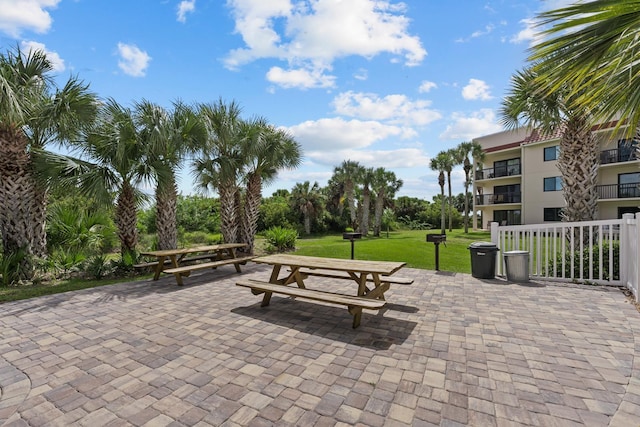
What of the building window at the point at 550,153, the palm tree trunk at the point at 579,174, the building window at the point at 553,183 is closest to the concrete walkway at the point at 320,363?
the palm tree trunk at the point at 579,174

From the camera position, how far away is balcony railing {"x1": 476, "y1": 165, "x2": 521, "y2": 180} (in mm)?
28750

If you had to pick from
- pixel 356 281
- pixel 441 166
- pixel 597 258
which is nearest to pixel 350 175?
pixel 441 166

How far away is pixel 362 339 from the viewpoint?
3.79 m

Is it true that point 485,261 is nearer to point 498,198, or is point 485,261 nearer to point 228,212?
point 228,212

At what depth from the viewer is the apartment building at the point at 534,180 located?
2183 centimetres

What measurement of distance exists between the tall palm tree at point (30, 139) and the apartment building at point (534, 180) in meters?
21.5

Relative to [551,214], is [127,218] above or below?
below

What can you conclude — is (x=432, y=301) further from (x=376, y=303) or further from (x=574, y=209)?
(x=574, y=209)

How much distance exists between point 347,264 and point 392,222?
31534 mm

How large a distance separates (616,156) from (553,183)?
418 centimetres

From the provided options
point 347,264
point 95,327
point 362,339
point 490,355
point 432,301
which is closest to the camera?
point 490,355

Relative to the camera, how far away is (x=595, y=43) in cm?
238

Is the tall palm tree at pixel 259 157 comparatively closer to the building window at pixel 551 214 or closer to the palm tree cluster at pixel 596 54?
the palm tree cluster at pixel 596 54

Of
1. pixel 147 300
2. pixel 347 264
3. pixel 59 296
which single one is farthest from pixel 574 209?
pixel 59 296
